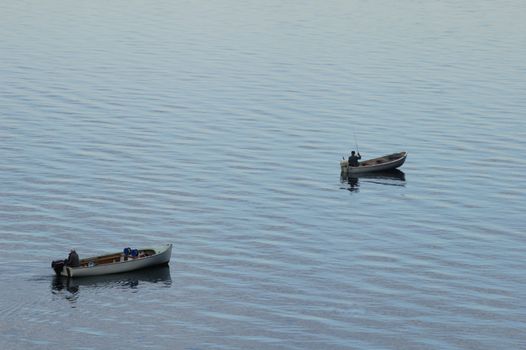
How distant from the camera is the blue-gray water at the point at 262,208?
79938 mm

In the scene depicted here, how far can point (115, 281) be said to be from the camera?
88375 millimetres

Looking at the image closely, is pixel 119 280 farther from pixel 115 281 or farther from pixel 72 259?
pixel 72 259

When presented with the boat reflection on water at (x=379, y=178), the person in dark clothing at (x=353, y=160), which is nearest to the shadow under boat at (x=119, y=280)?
the boat reflection on water at (x=379, y=178)

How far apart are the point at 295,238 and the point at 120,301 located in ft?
61.8

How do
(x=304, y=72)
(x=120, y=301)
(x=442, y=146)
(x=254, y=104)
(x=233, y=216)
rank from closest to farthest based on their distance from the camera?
1. (x=120, y=301)
2. (x=233, y=216)
3. (x=442, y=146)
4. (x=254, y=104)
5. (x=304, y=72)

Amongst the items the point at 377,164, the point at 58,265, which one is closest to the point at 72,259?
the point at 58,265

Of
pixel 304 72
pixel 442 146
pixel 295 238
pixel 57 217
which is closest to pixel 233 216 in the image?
pixel 295 238

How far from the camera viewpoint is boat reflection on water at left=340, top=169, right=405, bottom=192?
118 meters

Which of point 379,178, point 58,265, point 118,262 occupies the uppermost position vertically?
point 379,178

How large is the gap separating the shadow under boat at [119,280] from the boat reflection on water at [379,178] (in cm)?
3128

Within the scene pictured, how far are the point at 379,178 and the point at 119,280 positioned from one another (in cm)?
3995

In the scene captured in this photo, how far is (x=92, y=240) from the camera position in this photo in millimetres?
95000

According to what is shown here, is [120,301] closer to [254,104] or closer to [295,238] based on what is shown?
[295,238]

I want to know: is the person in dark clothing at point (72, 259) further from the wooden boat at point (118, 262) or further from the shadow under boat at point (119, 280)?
the shadow under boat at point (119, 280)
